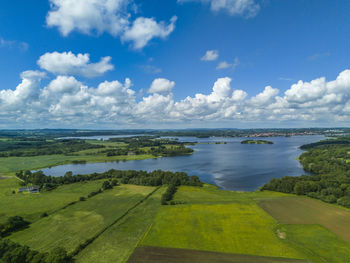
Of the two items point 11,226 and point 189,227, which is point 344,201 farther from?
point 11,226

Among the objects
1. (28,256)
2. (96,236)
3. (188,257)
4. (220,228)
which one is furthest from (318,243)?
(28,256)

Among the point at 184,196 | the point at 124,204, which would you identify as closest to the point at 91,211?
the point at 124,204

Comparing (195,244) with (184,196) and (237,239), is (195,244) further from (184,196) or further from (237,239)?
(184,196)

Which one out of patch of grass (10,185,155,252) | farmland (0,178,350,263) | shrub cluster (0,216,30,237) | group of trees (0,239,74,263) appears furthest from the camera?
shrub cluster (0,216,30,237)

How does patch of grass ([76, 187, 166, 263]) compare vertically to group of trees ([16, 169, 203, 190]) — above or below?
below

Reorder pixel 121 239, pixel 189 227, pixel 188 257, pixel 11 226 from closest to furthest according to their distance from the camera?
pixel 188 257 < pixel 121 239 < pixel 11 226 < pixel 189 227

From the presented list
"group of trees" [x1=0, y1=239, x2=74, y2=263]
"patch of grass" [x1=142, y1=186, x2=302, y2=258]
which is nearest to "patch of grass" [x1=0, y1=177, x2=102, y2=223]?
"group of trees" [x1=0, y1=239, x2=74, y2=263]

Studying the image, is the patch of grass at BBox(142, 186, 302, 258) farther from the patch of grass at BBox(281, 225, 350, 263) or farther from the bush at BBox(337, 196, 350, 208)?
the bush at BBox(337, 196, 350, 208)
